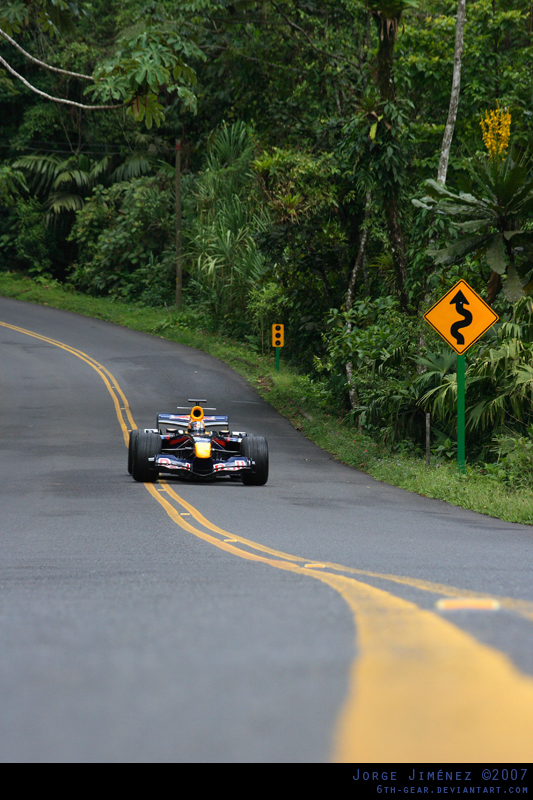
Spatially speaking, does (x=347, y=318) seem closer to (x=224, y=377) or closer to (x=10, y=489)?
(x=224, y=377)

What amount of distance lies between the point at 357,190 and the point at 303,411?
673cm

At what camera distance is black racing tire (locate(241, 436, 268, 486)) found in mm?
13117

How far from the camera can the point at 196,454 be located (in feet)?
42.4

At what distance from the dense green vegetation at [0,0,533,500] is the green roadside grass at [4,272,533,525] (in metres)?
0.48

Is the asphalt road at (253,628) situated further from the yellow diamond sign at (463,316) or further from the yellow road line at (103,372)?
the yellow road line at (103,372)

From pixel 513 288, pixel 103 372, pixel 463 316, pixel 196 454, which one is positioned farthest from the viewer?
pixel 103 372

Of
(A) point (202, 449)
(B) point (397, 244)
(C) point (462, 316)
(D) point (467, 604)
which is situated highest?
(B) point (397, 244)

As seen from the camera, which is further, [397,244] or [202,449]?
[397,244]

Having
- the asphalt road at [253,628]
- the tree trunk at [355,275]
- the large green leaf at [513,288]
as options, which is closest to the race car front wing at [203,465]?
the asphalt road at [253,628]

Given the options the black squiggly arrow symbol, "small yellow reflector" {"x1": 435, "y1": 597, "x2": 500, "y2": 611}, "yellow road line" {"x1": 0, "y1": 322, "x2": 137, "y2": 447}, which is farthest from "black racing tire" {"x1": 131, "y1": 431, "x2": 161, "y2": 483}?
"small yellow reflector" {"x1": 435, "y1": 597, "x2": 500, "y2": 611}

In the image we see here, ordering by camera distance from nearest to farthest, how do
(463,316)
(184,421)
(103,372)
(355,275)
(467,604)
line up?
1. (467,604)
2. (184,421)
3. (463,316)
4. (355,275)
5. (103,372)

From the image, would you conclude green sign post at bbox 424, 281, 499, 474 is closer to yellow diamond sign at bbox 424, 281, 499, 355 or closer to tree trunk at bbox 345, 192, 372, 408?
yellow diamond sign at bbox 424, 281, 499, 355

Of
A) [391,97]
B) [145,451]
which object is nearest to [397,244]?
[391,97]

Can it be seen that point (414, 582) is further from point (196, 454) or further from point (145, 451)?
point (145, 451)
